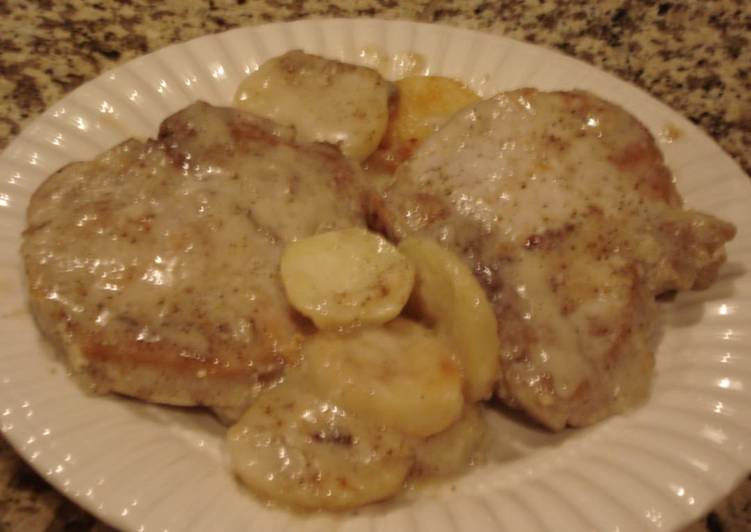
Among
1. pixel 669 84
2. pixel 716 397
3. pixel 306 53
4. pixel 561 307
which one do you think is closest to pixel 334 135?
pixel 306 53

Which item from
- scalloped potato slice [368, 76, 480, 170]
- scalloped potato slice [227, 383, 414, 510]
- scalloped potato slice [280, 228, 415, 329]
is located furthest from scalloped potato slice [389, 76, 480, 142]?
scalloped potato slice [227, 383, 414, 510]

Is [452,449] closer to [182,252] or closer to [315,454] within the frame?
[315,454]

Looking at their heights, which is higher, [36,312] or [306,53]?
[306,53]

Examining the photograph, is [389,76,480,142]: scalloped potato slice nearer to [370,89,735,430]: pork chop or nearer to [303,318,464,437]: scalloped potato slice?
[370,89,735,430]: pork chop

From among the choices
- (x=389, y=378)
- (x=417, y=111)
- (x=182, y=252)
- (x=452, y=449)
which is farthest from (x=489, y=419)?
(x=417, y=111)

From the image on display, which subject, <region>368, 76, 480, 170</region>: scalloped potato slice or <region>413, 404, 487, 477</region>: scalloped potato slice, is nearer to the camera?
<region>413, 404, 487, 477</region>: scalloped potato slice

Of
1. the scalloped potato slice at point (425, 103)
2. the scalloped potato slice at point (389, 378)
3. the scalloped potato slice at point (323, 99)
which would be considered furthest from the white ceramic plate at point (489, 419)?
the scalloped potato slice at point (425, 103)

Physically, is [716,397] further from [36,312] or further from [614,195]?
[36,312]
